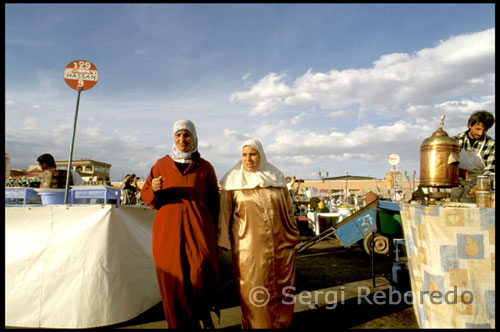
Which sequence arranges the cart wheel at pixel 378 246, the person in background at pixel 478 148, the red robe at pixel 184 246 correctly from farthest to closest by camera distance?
the cart wheel at pixel 378 246
the person in background at pixel 478 148
the red robe at pixel 184 246

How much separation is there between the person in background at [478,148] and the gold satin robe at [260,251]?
195cm

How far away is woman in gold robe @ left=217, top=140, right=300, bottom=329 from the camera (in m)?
2.53

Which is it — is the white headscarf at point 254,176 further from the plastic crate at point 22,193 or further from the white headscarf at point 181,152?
the plastic crate at point 22,193

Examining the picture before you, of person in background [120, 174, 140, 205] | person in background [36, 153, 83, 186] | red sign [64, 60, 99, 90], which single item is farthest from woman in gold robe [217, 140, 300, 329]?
person in background [120, 174, 140, 205]

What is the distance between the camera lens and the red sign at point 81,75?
345 cm

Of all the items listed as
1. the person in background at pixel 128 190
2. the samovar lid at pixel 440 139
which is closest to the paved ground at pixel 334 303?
the samovar lid at pixel 440 139

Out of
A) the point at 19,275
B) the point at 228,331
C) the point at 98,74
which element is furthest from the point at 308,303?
the point at 98,74

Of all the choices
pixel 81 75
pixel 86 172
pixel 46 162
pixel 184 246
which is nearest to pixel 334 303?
pixel 184 246

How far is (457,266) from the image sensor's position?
207 cm

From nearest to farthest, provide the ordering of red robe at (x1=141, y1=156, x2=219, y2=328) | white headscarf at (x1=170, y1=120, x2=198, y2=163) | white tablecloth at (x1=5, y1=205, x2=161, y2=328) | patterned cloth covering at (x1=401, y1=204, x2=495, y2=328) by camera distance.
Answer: patterned cloth covering at (x1=401, y1=204, x2=495, y2=328) → red robe at (x1=141, y1=156, x2=219, y2=328) → white headscarf at (x1=170, y1=120, x2=198, y2=163) → white tablecloth at (x1=5, y1=205, x2=161, y2=328)

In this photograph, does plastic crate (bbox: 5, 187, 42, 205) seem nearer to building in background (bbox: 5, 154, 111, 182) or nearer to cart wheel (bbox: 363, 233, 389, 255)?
building in background (bbox: 5, 154, 111, 182)

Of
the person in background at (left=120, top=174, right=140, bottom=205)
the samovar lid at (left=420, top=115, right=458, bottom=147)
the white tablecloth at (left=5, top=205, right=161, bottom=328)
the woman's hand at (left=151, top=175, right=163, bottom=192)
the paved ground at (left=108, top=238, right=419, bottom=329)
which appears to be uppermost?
the samovar lid at (left=420, top=115, right=458, bottom=147)

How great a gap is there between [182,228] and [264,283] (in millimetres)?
865

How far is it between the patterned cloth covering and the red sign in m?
3.73
